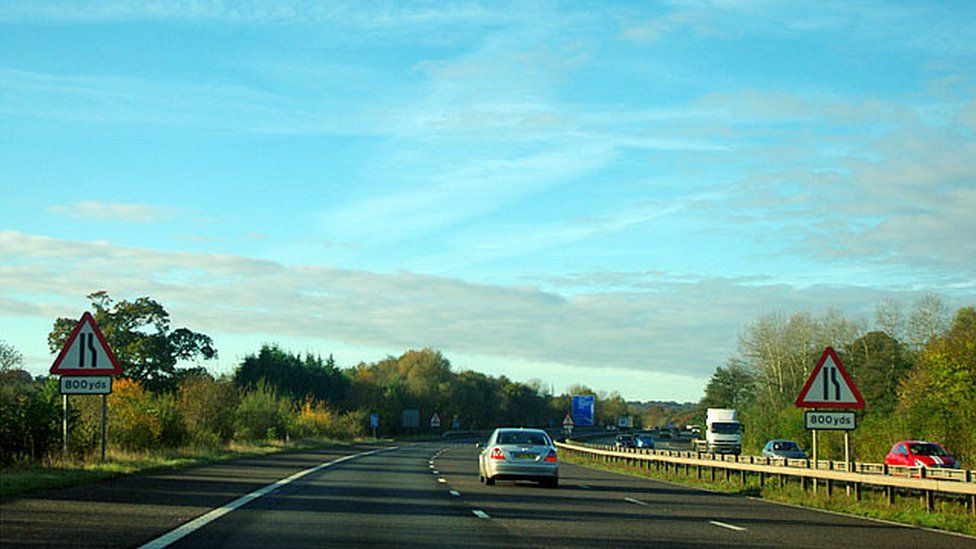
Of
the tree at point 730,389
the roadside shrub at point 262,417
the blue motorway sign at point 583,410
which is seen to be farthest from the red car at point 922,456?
the tree at point 730,389

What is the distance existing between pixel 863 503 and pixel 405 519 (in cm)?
1127

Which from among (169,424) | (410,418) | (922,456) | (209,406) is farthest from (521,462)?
(410,418)

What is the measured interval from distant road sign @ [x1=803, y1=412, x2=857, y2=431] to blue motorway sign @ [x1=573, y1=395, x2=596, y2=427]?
67442 mm

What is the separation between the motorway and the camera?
1431 centimetres

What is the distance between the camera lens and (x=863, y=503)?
24.3 metres

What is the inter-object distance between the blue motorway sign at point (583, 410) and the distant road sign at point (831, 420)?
221 ft

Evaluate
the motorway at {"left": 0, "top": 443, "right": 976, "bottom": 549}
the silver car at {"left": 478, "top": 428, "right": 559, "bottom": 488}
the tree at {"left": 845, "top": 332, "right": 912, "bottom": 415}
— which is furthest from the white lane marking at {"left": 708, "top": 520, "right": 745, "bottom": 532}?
the tree at {"left": 845, "top": 332, "right": 912, "bottom": 415}

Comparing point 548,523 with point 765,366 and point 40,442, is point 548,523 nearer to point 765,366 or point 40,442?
point 40,442

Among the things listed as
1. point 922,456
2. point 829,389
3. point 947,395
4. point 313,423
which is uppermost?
point 829,389

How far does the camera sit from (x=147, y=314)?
94875 millimetres

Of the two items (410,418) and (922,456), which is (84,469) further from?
(410,418)

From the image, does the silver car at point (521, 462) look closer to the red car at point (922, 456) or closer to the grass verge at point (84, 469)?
the grass verge at point (84, 469)

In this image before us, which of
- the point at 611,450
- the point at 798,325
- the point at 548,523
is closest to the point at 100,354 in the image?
the point at 548,523

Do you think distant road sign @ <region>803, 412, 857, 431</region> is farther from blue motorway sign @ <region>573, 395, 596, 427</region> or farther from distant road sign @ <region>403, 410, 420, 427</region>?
distant road sign @ <region>403, 410, 420, 427</region>
